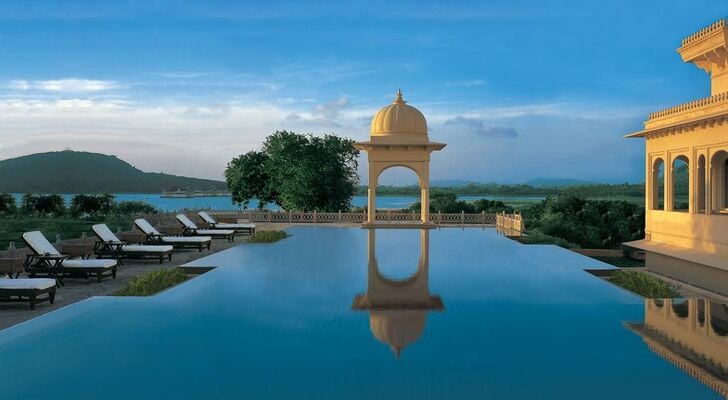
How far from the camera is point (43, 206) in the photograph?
33469mm

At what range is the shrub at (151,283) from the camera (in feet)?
32.5

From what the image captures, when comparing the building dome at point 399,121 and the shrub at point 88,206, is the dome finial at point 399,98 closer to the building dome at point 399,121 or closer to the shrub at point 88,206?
the building dome at point 399,121

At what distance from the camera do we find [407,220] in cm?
2703

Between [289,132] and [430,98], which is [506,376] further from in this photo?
[289,132]

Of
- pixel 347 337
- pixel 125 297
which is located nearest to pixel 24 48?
pixel 125 297

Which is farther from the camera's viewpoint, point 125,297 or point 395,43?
point 395,43

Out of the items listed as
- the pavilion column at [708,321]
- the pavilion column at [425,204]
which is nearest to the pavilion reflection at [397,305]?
the pavilion column at [708,321]

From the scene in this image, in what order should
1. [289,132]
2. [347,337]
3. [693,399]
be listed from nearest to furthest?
[693,399] → [347,337] → [289,132]

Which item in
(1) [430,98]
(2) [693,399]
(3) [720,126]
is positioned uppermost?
(1) [430,98]

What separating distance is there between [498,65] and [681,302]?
44.1 feet

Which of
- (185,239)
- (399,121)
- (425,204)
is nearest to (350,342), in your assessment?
(185,239)

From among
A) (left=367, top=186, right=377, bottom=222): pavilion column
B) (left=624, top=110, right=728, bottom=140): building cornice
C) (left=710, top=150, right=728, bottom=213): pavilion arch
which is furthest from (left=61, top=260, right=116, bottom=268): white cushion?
(left=710, top=150, right=728, bottom=213): pavilion arch

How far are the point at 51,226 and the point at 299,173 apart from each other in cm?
1156

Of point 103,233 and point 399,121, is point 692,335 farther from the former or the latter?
point 399,121
